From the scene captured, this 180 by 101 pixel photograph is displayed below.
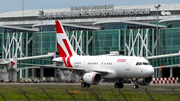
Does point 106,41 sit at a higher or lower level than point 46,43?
higher

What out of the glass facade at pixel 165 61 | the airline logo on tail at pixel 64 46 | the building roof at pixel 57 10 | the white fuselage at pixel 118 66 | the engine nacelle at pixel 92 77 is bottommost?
the glass facade at pixel 165 61

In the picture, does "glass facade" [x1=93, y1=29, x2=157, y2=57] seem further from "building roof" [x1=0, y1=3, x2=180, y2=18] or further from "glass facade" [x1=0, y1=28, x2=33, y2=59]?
"building roof" [x1=0, y1=3, x2=180, y2=18]

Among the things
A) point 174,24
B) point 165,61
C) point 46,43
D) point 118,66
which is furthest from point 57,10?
point 118,66

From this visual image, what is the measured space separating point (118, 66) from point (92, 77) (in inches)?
130

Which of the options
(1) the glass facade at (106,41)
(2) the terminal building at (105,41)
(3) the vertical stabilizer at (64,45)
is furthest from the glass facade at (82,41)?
(3) the vertical stabilizer at (64,45)

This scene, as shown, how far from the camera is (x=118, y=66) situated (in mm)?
48188

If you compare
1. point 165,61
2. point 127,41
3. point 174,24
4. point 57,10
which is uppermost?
point 57,10

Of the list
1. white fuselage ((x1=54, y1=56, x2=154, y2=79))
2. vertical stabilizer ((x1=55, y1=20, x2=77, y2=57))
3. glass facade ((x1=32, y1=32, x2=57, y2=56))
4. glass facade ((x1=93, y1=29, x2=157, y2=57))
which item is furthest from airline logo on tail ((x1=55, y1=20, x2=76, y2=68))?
glass facade ((x1=32, y1=32, x2=57, y2=56))

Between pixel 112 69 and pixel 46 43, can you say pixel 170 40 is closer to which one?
pixel 46 43

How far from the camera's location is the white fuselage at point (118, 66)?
4650 centimetres

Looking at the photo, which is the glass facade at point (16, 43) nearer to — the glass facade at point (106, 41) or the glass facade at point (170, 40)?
the glass facade at point (106, 41)

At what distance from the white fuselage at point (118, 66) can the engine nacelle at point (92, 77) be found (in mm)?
1393

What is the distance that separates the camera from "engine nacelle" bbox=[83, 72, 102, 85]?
47.4 metres

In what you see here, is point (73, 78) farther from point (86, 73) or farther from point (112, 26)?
point (112, 26)
